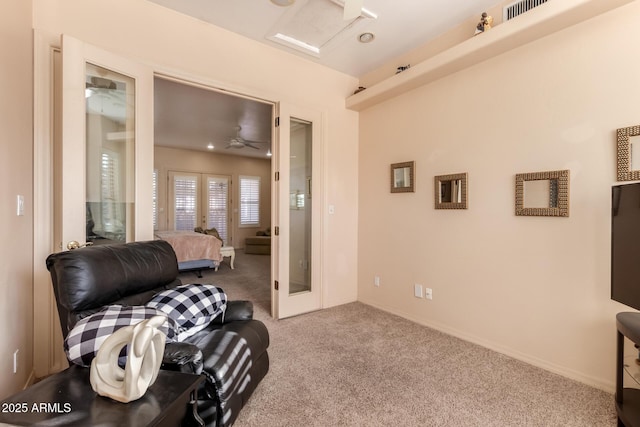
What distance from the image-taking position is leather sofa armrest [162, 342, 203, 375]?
4.29ft

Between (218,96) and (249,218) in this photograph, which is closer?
(218,96)

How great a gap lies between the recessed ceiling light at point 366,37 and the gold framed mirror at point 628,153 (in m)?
2.13

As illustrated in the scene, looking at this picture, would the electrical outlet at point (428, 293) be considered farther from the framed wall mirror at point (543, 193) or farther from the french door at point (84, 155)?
the french door at point (84, 155)

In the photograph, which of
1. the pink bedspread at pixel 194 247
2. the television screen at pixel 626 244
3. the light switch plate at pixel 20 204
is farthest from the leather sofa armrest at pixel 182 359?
the pink bedspread at pixel 194 247

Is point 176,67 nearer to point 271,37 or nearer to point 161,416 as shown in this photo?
point 271,37

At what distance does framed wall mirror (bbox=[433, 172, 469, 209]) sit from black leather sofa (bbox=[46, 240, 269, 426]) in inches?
81.5

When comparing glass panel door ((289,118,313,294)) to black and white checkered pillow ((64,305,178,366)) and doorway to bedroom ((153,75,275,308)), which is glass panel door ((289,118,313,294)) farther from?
black and white checkered pillow ((64,305,178,366))

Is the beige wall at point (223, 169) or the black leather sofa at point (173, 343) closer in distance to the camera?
the black leather sofa at point (173, 343)

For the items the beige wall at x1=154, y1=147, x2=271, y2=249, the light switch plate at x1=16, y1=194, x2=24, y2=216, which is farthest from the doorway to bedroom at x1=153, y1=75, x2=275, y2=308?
the light switch plate at x1=16, y1=194, x2=24, y2=216

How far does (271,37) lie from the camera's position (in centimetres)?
291

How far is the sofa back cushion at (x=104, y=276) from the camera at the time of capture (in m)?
1.46

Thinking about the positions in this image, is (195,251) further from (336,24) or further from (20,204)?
(336,24)

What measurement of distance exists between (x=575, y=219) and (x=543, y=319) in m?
0.81

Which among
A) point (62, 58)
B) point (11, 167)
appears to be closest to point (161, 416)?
point (11, 167)
